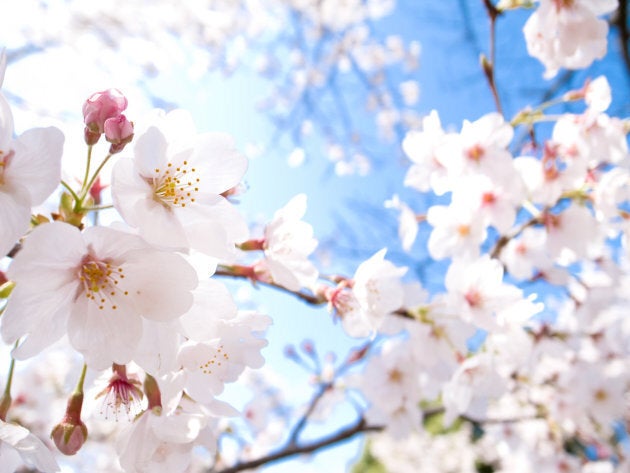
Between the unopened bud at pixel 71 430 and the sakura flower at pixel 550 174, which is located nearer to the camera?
the unopened bud at pixel 71 430

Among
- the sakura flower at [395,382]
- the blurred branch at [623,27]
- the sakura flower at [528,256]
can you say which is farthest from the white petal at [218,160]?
the blurred branch at [623,27]

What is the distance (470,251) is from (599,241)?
2.48ft

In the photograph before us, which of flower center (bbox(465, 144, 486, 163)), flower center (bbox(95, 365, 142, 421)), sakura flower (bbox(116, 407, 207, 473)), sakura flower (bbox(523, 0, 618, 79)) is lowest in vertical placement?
sakura flower (bbox(116, 407, 207, 473))

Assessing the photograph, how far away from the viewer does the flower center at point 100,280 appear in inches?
27.9

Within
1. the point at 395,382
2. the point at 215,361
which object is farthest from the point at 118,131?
the point at 395,382

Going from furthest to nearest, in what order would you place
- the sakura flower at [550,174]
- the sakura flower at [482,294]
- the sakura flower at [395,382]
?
the sakura flower at [395,382] → the sakura flower at [550,174] → the sakura flower at [482,294]

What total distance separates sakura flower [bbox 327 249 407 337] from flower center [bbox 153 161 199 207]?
0.44 m

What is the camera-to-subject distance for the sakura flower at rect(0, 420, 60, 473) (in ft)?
2.25

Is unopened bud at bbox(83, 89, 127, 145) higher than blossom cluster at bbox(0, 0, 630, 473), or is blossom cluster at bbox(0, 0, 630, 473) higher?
unopened bud at bbox(83, 89, 127, 145)

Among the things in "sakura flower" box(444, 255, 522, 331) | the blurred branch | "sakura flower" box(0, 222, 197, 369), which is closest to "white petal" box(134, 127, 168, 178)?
"sakura flower" box(0, 222, 197, 369)

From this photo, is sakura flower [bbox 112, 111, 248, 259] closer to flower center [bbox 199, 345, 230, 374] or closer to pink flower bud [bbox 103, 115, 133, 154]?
pink flower bud [bbox 103, 115, 133, 154]

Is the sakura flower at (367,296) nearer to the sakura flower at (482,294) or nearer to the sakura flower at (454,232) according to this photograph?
the sakura flower at (482,294)

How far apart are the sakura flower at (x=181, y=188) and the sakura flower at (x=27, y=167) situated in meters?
0.08

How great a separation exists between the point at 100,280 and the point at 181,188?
7.4 inches
